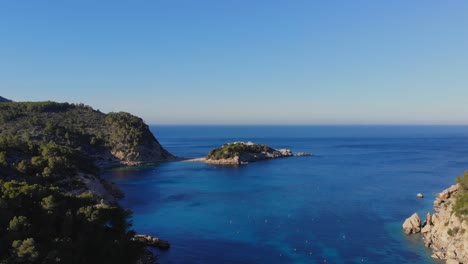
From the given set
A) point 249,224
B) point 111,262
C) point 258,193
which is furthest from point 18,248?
point 258,193

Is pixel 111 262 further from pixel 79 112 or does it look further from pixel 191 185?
pixel 79 112

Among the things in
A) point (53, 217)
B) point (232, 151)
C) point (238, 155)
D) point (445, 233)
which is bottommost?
point (445, 233)

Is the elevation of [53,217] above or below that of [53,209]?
below

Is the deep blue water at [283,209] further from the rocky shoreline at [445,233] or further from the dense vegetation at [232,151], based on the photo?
the dense vegetation at [232,151]

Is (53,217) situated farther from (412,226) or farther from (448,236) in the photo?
(412,226)

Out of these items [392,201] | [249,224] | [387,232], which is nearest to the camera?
[387,232]

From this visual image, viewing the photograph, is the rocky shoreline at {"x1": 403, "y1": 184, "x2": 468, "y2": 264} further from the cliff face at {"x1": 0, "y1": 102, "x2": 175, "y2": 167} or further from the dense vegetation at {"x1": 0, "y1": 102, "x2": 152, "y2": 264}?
the cliff face at {"x1": 0, "y1": 102, "x2": 175, "y2": 167}

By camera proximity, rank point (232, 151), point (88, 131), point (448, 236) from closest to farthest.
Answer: point (448, 236), point (232, 151), point (88, 131)

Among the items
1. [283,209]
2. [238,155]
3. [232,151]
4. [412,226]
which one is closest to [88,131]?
[232,151]
